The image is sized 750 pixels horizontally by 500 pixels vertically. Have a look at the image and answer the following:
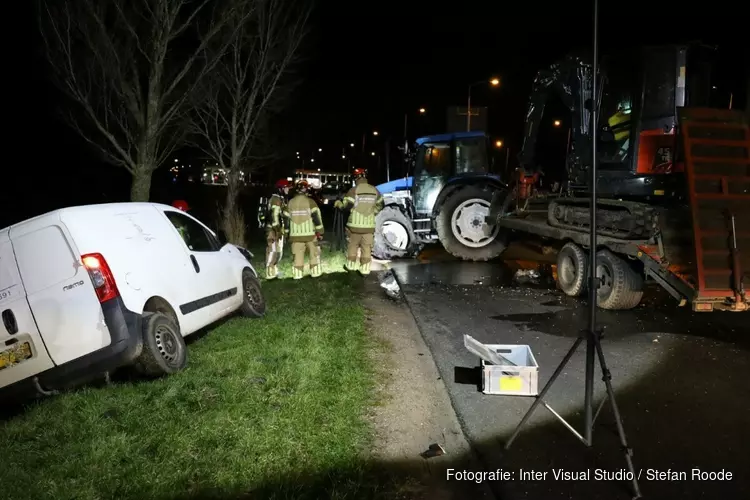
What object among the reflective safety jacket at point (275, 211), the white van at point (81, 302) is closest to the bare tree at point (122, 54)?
the reflective safety jacket at point (275, 211)

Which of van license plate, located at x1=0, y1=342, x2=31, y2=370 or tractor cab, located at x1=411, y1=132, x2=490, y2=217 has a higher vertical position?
tractor cab, located at x1=411, y1=132, x2=490, y2=217

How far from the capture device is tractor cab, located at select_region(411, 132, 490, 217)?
1260cm

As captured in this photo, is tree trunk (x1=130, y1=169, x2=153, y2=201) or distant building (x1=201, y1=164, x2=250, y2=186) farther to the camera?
distant building (x1=201, y1=164, x2=250, y2=186)

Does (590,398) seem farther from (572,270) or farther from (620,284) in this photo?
(572,270)

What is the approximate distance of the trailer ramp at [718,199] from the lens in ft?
20.6

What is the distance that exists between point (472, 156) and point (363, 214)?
3.41 metres

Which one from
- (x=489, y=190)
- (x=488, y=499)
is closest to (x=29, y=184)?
(x=489, y=190)

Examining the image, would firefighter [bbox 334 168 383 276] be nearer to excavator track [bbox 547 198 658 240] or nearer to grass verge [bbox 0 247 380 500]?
excavator track [bbox 547 198 658 240]

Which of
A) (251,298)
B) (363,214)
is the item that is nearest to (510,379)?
(251,298)

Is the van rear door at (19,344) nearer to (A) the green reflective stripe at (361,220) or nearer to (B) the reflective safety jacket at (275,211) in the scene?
(B) the reflective safety jacket at (275,211)

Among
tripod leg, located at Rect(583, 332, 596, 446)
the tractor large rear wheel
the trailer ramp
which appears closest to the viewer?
tripod leg, located at Rect(583, 332, 596, 446)

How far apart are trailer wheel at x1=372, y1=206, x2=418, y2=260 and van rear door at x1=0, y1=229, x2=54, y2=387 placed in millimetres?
8818

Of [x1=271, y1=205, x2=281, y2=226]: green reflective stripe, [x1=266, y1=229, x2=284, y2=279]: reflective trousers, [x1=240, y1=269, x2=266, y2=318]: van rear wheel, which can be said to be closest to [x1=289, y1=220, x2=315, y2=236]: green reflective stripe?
[x1=271, y1=205, x2=281, y2=226]: green reflective stripe

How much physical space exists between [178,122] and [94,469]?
11.6 m
